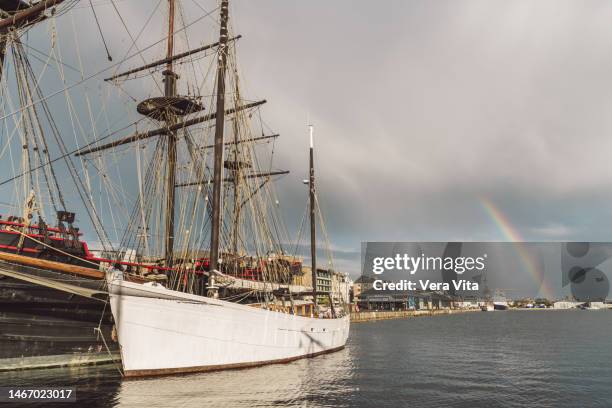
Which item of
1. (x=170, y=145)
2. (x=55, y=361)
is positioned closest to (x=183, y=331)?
(x=55, y=361)

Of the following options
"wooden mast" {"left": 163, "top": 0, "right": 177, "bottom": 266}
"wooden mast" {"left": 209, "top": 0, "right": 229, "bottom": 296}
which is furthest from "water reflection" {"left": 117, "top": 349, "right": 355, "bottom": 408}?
"wooden mast" {"left": 163, "top": 0, "right": 177, "bottom": 266}

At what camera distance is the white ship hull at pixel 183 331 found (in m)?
18.7

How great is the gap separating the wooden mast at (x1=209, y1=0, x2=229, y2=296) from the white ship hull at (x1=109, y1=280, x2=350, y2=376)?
1792 millimetres

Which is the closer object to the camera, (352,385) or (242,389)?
(242,389)

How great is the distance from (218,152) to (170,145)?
1444 cm

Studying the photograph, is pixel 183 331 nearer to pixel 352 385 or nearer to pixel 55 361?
pixel 55 361

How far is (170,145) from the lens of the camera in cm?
3712

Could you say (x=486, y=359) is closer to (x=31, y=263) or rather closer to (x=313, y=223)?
(x=313, y=223)

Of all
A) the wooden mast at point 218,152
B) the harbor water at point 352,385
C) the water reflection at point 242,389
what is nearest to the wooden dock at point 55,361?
the harbor water at point 352,385

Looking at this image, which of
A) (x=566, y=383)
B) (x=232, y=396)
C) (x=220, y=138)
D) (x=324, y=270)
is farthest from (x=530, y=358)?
(x=324, y=270)

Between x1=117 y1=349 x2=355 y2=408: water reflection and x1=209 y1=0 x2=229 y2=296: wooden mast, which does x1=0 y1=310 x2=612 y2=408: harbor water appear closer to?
x1=117 y1=349 x2=355 y2=408: water reflection

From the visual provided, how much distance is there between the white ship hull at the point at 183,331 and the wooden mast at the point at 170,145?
36.8 ft

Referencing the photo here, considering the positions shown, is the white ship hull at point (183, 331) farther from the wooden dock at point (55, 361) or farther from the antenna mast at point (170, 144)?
the antenna mast at point (170, 144)

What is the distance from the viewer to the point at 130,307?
18.7 m
